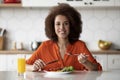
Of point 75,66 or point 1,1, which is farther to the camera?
point 1,1

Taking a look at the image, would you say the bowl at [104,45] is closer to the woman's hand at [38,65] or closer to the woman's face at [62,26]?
the woman's face at [62,26]

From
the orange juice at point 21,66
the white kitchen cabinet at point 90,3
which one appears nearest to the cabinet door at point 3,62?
the white kitchen cabinet at point 90,3

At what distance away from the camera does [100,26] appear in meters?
4.01

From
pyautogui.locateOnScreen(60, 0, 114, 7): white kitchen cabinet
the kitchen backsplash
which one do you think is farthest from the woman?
the kitchen backsplash

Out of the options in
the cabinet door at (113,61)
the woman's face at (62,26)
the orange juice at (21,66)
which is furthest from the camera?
the cabinet door at (113,61)

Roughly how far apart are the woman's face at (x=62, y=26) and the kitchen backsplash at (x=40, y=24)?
64.0 inches

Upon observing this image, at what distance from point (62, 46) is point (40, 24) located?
1675mm

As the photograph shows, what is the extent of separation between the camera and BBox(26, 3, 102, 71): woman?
2.26 m

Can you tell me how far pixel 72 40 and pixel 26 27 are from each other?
1.69 metres

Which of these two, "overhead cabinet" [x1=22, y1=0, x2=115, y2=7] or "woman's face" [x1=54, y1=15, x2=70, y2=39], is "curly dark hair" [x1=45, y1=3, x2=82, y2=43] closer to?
"woman's face" [x1=54, y1=15, x2=70, y2=39]

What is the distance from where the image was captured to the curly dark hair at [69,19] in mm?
2428

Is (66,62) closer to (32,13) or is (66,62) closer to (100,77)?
(100,77)

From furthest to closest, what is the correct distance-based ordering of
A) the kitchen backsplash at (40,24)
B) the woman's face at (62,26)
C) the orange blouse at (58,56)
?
1. the kitchen backsplash at (40,24)
2. the woman's face at (62,26)
3. the orange blouse at (58,56)

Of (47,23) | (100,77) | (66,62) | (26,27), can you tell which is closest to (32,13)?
(26,27)
